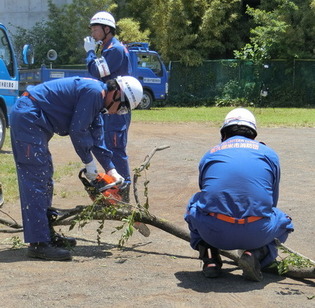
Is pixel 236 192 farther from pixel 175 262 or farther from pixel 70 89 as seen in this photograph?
pixel 70 89

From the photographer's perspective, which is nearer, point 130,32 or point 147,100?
point 147,100

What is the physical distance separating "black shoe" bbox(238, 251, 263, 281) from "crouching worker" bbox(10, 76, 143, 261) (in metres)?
1.61

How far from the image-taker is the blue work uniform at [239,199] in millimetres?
5254

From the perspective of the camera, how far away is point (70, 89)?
19.8ft

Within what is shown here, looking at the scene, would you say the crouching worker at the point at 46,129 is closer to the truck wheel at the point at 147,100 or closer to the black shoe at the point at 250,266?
the black shoe at the point at 250,266

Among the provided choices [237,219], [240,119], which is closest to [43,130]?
[240,119]

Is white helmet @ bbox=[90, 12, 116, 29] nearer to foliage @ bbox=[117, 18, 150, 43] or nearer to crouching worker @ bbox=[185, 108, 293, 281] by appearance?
crouching worker @ bbox=[185, 108, 293, 281]

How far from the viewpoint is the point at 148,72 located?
27.3 metres

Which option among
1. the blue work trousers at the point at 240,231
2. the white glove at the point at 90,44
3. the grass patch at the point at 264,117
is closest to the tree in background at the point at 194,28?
the grass patch at the point at 264,117

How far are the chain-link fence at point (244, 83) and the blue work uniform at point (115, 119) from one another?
21.0m

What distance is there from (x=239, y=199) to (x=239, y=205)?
50 mm

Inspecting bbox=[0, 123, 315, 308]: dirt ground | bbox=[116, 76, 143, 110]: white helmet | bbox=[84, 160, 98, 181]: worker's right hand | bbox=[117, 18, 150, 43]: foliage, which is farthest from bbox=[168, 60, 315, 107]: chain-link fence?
bbox=[84, 160, 98, 181]: worker's right hand

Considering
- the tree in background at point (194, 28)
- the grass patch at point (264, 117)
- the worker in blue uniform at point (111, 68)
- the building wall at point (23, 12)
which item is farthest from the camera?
the building wall at point (23, 12)

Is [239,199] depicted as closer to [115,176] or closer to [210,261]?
[210,261]
